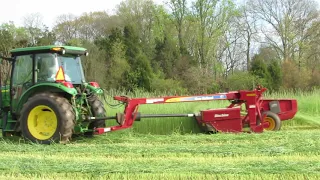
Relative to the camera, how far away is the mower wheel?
8867 millimetres

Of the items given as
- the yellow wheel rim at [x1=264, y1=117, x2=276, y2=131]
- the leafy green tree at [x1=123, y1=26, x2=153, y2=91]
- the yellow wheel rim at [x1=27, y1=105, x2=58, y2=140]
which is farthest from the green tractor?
the leafy green tree at [x1=123, y1=26, x2=153, y2=91]

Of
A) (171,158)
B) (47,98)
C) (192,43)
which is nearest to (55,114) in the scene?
(47,98)

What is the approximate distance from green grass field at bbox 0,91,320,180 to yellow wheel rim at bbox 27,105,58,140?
31cm

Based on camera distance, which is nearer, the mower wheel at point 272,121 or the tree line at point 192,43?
the mower wheel at point 272,121

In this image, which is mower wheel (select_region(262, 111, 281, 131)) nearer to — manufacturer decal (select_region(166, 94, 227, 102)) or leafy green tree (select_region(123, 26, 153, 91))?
manufacturer decal (select_region(166, 94, 227, 102))

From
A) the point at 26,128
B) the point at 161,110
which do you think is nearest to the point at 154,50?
the point at 161,110

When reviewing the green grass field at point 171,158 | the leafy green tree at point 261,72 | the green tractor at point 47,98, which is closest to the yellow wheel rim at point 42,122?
the green tractor at point 47,98

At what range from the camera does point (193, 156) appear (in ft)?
19.5

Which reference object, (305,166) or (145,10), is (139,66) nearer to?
(145,10)

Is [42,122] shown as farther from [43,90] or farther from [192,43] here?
[192,43]

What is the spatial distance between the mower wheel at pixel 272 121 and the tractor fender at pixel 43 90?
413 centimetres

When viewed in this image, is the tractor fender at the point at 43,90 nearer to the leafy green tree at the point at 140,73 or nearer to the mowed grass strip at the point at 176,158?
the mowed grass strip at the point at 176,158

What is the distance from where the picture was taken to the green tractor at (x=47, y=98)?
7.57 m

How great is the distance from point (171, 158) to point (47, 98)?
293cm
